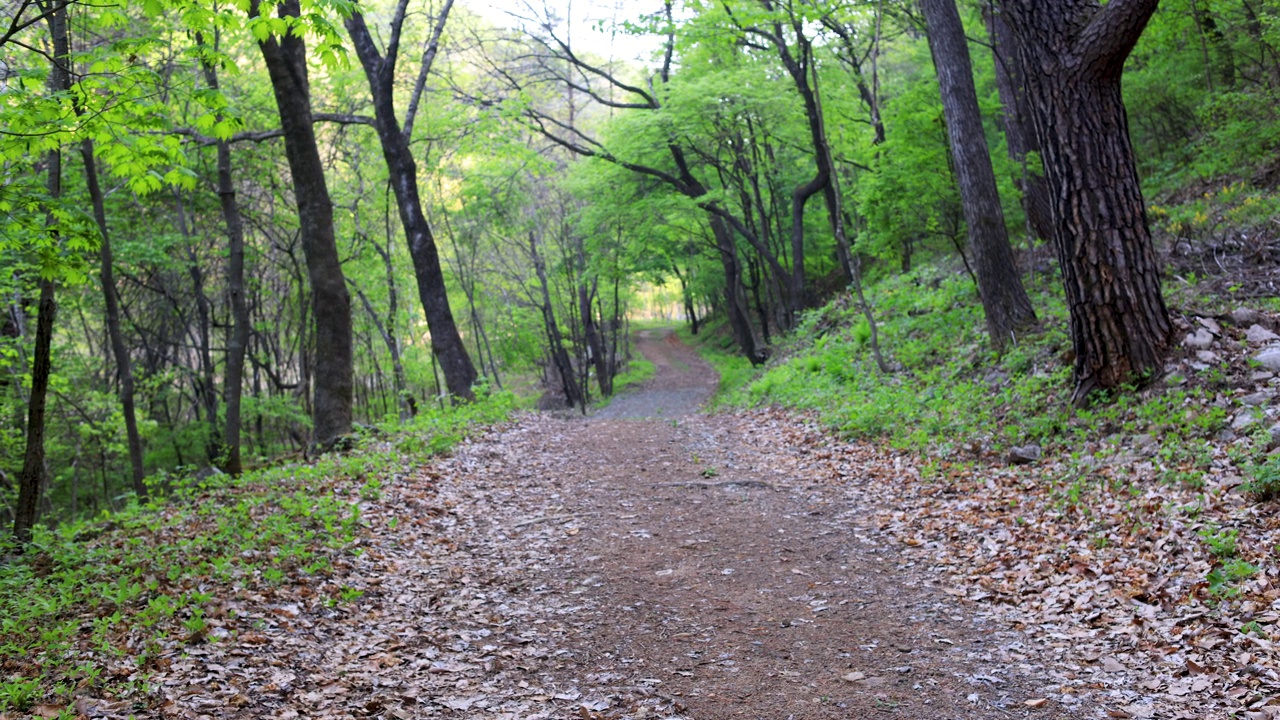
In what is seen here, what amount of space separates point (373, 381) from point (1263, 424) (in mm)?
31086

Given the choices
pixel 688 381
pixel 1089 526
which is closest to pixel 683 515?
pixel 1089 526

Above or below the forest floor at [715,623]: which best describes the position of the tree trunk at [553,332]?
above

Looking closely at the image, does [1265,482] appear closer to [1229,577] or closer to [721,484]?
[1229,577]

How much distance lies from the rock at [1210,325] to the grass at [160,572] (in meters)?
7.23

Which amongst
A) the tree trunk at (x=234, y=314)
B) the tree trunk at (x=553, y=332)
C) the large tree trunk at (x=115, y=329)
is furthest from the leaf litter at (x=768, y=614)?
the tree trunk at (x=553, y=332)

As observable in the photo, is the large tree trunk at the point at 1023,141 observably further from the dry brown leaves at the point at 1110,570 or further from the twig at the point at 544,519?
the twig at the point at 544,519

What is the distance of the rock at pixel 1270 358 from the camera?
6.05m

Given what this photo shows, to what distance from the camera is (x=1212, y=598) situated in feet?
13.7

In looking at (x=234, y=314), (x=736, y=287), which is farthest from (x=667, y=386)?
(x=234, y=314)

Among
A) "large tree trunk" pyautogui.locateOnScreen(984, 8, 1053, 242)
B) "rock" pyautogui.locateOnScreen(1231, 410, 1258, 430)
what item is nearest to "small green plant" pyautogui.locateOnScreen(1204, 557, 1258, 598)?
"rock" pyautogui.locateOnScreen(1231, 410, 1258, 430)

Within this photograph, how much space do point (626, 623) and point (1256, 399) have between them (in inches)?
193

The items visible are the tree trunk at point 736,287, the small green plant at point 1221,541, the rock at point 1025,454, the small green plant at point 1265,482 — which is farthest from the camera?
the tree trunk at point 736,287

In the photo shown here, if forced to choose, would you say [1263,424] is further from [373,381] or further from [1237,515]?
[373,381]

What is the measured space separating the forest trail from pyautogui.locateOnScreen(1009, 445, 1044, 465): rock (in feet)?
4.28
